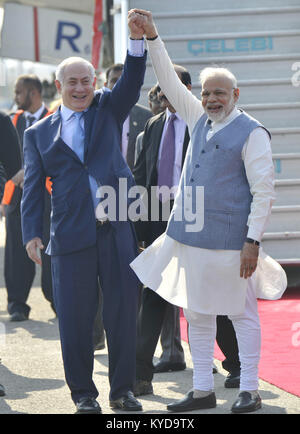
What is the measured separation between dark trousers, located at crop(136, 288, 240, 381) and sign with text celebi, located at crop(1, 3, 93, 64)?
8.82 m

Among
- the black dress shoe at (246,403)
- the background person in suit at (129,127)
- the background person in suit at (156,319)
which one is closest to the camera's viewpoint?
the black dress shoe at (246,403)

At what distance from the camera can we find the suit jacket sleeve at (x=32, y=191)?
5.73m

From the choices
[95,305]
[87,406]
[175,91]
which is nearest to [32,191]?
[95,305]

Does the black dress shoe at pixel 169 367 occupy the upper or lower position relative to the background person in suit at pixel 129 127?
lower

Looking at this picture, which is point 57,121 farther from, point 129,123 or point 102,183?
point 129,123

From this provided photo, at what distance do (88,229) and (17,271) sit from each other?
13.5 feet

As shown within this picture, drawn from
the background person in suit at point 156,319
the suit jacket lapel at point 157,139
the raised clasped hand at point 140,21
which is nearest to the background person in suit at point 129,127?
the background person in suit at point 156,319

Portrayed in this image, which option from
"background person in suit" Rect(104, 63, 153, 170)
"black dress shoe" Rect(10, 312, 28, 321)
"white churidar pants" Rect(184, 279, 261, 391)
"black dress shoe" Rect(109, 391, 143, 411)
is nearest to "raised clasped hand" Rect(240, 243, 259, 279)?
"white churidar pants" Rect(184, 279, 261, 391)

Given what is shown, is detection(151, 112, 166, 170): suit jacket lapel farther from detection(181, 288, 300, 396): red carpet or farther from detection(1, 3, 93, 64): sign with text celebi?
detection(1, 3, 93, 64): sign with text celebi

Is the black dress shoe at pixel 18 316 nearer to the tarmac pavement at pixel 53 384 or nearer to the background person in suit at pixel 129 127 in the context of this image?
the tarmac pavement at pixel 53 384

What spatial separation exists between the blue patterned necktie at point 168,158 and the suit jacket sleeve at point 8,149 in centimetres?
95

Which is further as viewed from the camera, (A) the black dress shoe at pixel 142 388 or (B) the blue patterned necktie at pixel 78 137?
(A) the black dress shoe at pixel 142 388

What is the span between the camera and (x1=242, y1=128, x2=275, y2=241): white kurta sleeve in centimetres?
530
